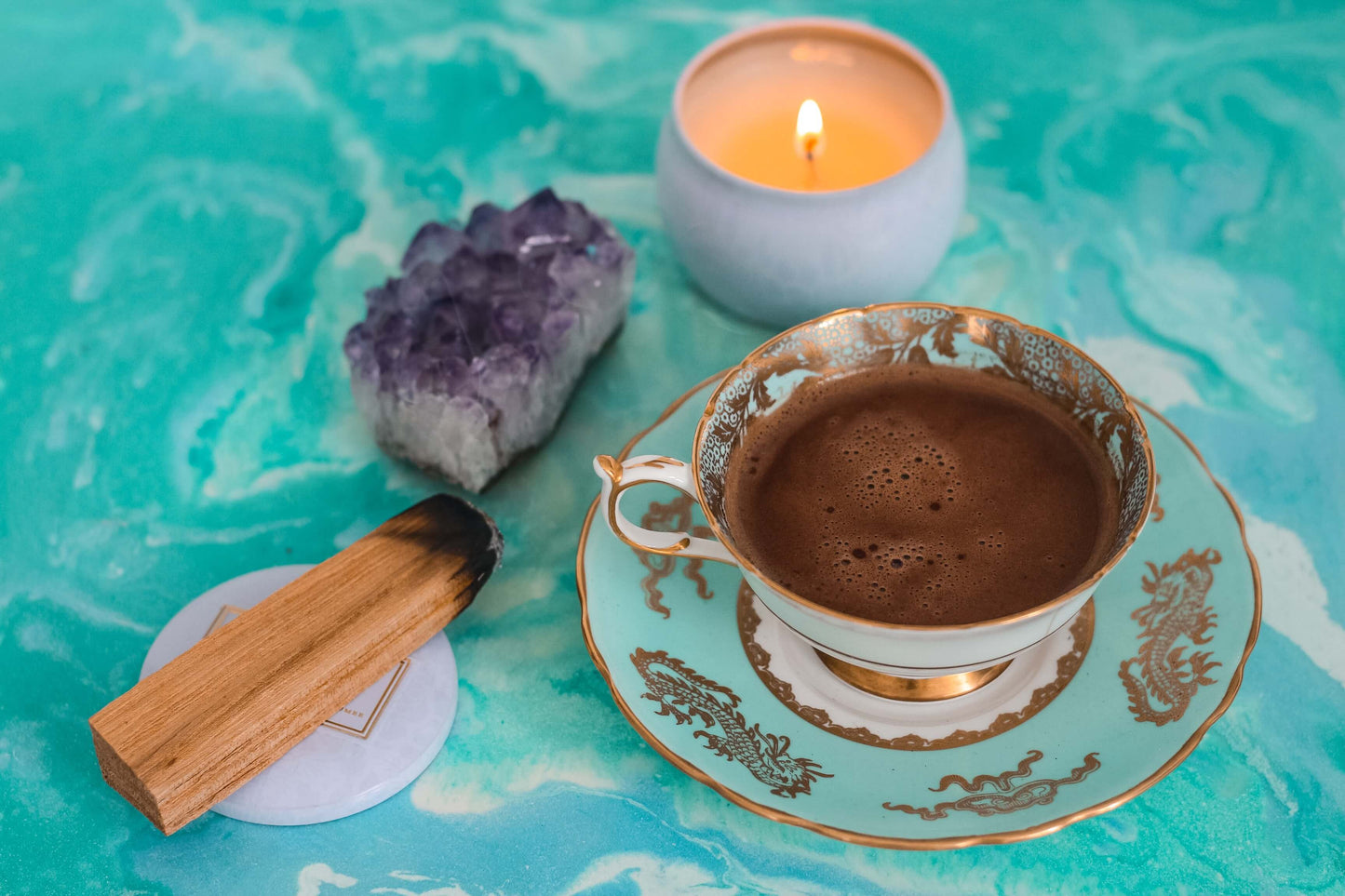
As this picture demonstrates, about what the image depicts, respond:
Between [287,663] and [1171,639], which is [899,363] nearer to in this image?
[1171,639]

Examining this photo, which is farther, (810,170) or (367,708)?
(810,170)

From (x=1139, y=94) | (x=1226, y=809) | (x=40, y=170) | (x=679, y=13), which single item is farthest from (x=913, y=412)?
(x=40, y=170)

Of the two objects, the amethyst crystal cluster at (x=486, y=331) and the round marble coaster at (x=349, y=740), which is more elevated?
the amethyst crystal cluster at (x=486, y=331)

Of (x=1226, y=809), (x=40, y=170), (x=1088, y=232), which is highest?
(x=40, y=170)

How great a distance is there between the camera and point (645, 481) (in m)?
0.83

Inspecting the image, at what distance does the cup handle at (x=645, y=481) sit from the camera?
0.81 meters

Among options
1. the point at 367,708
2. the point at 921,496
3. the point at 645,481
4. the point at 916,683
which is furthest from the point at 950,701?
the point at 367,708

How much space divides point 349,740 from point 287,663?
79 mm

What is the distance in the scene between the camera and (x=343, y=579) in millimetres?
900

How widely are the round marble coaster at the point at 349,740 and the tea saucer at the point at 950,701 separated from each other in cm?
14

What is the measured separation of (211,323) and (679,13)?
0.70 m

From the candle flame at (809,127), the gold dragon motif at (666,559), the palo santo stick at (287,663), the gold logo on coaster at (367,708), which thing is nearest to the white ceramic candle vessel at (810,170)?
the candle flame at (809,127)

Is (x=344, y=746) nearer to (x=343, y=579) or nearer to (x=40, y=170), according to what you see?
(x=343, y=579)

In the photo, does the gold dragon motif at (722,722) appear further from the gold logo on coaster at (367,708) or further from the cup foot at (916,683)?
the gold logo on coaster at (367,708)
